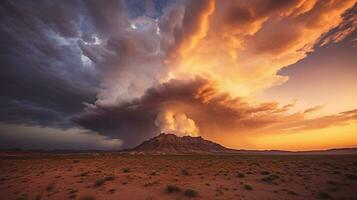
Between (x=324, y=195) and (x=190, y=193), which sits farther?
(x=190, y=193)

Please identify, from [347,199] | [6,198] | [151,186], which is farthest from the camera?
[151,186]

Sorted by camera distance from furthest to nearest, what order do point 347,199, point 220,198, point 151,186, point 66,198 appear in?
point 151,186
point 66,198
point 220,198
point 347,199

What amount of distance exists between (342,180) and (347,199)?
7.03 meters

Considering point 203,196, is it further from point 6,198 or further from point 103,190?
point 6,198

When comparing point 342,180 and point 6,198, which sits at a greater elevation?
point 342,180

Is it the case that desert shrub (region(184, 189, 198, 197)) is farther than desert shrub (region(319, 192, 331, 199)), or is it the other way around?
desert shrub (region(184, 189, 198, 197))

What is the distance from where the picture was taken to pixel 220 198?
1505 centimetres

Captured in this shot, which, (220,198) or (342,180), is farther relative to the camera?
(342,180)

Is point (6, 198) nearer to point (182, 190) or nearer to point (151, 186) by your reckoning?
point (151, 186)

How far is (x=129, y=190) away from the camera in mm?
17641

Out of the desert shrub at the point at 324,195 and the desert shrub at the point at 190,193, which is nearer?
the desert shrub at the point at 324,195

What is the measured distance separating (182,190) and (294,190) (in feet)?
29.3

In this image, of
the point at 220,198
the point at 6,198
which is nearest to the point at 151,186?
the point at 220,198

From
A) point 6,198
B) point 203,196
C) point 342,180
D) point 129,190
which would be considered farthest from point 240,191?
point 6,198
